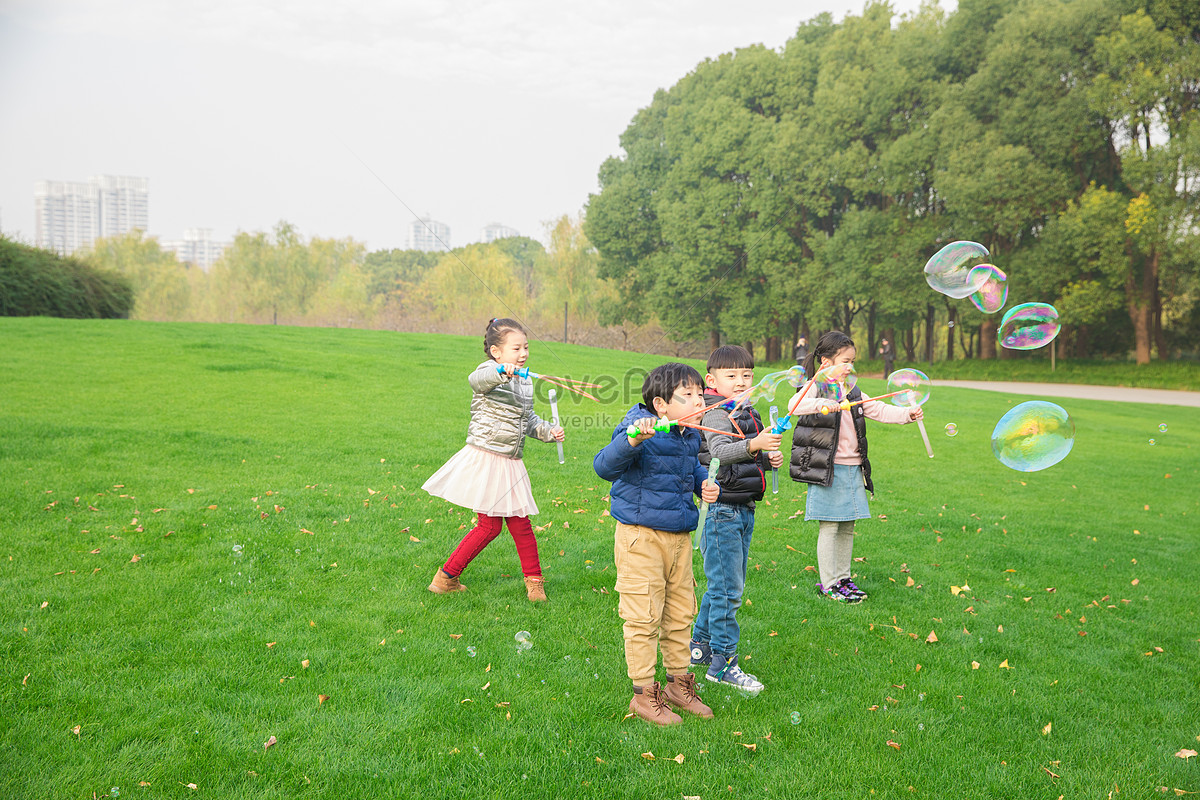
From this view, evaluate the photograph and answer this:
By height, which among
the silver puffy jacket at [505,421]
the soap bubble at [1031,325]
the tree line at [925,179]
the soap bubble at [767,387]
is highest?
the tree line at [925,179]

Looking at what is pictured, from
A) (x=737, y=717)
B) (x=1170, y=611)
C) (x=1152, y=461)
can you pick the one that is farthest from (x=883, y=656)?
(x=1152, y=461)

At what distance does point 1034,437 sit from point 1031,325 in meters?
1.08

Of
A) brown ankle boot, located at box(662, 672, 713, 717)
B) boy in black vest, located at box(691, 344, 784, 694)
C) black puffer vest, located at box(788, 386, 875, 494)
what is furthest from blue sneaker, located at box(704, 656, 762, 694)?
black puffer vest, located at box(788, 386, 875, 494)

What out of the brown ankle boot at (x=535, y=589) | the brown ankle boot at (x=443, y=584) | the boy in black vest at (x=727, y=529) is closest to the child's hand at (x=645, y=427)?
the boy in black vest at (x=727, y=529)

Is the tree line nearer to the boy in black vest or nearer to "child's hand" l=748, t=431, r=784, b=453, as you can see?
the boy in black vest

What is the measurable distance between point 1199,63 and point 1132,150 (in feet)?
11.4

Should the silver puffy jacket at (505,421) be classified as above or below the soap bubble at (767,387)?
below

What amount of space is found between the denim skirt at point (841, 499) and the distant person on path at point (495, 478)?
2205mm

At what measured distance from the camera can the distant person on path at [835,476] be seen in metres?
5.46

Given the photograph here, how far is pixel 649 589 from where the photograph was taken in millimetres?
3674

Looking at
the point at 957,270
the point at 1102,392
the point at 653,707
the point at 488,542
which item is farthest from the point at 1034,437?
the point at 1102,392

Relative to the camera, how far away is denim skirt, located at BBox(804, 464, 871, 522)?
545cm

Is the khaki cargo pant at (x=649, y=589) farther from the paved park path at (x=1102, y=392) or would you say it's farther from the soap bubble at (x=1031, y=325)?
the paved park path at (x=1102, y=392)

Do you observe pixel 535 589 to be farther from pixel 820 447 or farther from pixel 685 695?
pixel 820 447
